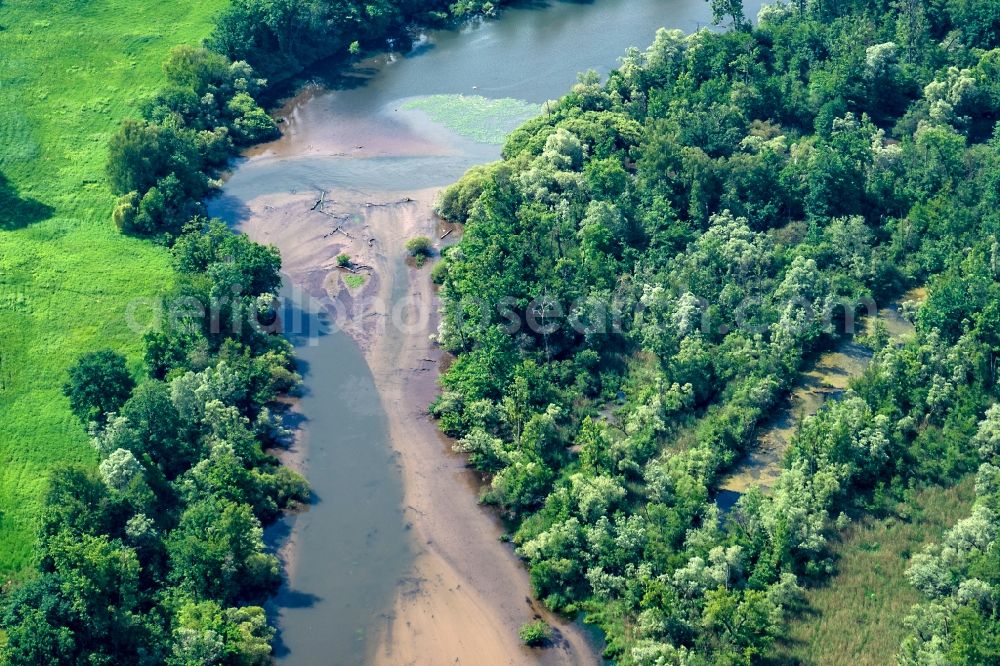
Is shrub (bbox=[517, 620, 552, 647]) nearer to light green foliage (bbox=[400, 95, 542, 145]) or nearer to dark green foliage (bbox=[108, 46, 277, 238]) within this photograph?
dark green foliage (bbox=[108, 46, 277, 238])

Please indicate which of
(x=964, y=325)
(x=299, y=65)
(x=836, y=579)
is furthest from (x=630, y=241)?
(x=299, y=65)

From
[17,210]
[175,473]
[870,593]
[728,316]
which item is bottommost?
[870,593]

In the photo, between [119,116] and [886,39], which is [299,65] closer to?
[119,116]

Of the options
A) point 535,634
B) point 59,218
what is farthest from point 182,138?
point 535,634

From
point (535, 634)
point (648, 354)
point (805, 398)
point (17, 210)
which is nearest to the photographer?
point (535, 634)

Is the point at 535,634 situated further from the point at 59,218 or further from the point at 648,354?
the point at 59,218
